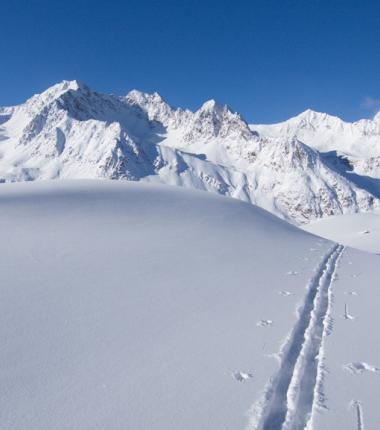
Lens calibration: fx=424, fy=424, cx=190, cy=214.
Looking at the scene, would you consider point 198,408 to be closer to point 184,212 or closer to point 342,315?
point 342,315

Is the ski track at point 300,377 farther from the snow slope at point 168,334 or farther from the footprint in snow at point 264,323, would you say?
the footprint in snow at point 264,323

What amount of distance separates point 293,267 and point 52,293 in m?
6.96

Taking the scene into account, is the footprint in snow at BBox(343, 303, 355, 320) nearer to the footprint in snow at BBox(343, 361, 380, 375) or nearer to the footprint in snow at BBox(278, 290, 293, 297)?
the footprint in snow at BBox(278, 290, 293, 297)

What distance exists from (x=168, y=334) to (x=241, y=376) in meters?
1.50

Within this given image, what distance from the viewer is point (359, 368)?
5.30m

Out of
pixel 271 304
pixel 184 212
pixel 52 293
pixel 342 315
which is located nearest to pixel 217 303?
pixel 271 304

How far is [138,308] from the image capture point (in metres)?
7.15

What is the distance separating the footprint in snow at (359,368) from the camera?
17.1 ft

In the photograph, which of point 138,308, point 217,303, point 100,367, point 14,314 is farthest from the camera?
point 217,303

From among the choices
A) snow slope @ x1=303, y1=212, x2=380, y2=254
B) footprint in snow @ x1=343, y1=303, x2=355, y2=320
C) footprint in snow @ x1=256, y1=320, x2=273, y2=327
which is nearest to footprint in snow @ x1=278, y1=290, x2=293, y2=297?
footprint in snow @ x1=343, y1=303, x2=355, y2=320

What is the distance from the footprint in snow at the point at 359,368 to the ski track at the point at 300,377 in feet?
1.09

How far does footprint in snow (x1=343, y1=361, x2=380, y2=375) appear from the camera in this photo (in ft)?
17.1

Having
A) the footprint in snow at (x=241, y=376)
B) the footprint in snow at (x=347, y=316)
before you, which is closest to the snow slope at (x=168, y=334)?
the footprint in snow at (x=241, y=376)

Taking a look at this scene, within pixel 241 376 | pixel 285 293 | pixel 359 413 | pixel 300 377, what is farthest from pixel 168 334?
pixel 285 293
